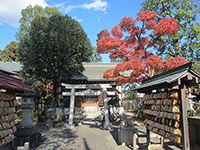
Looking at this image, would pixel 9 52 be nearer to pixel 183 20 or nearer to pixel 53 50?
pixel 53 50

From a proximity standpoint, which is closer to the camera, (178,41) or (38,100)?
(178,41)

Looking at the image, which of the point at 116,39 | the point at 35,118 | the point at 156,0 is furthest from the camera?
the point at 35,118

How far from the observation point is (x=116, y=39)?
38.2ft

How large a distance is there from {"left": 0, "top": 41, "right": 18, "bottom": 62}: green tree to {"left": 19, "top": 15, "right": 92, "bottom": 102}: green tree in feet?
62.1

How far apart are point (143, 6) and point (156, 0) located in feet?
3.43

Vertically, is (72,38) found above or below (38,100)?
above

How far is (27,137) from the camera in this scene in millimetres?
8656

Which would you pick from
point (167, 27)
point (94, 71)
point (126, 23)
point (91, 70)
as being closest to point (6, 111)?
point (126, 23)

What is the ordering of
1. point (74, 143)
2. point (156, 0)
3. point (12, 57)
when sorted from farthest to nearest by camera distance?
1. point (12, 57)
2. point (156, 0)
3. point (74, 143)

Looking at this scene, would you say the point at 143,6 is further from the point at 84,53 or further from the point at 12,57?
the point at 12,57

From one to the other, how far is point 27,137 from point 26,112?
167 centimetres

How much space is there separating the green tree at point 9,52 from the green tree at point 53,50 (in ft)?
62.1

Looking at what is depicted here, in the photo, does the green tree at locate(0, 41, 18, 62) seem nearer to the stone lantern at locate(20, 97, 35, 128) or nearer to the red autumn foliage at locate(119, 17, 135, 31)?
the stone lantern at locate(20, 97, 35, 128)

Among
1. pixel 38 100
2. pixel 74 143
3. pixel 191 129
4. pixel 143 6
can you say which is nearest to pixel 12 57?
pixel 38 100
